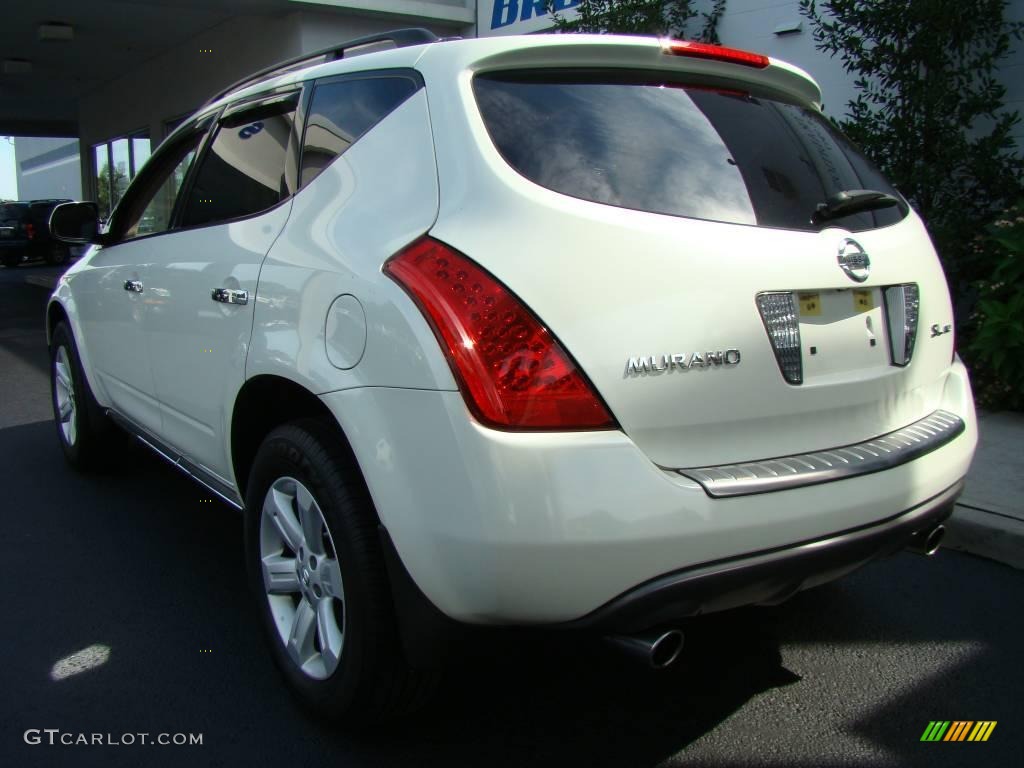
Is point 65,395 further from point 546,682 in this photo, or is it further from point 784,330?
point 784,330

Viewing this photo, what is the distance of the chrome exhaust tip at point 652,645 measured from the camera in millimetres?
1954

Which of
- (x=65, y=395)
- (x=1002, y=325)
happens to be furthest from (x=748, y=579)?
(x=1002, y=325)

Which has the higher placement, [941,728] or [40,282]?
[941,728]

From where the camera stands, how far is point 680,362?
6.49 feet

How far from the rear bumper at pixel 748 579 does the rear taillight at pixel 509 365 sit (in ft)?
1.21

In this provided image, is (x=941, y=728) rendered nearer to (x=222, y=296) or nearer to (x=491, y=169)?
(x=491, y=169)

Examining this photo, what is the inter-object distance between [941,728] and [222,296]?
2367 millimetres

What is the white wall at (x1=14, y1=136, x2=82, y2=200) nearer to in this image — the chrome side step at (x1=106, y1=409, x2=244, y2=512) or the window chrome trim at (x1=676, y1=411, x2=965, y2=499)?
the chrome side step at (x1=106, y1=409, x2=244, y2=512)

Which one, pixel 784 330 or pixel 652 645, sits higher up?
pixel 784 330

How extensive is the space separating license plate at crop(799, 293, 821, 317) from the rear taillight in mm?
591

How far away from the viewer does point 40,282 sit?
60.5 ft

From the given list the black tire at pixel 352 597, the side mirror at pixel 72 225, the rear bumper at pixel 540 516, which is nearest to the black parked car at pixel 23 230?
the side mirror at pixel 72 225

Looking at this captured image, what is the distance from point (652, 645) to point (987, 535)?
243 centimetres

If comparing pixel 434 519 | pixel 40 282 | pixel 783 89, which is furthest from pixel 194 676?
pixel 40 282
